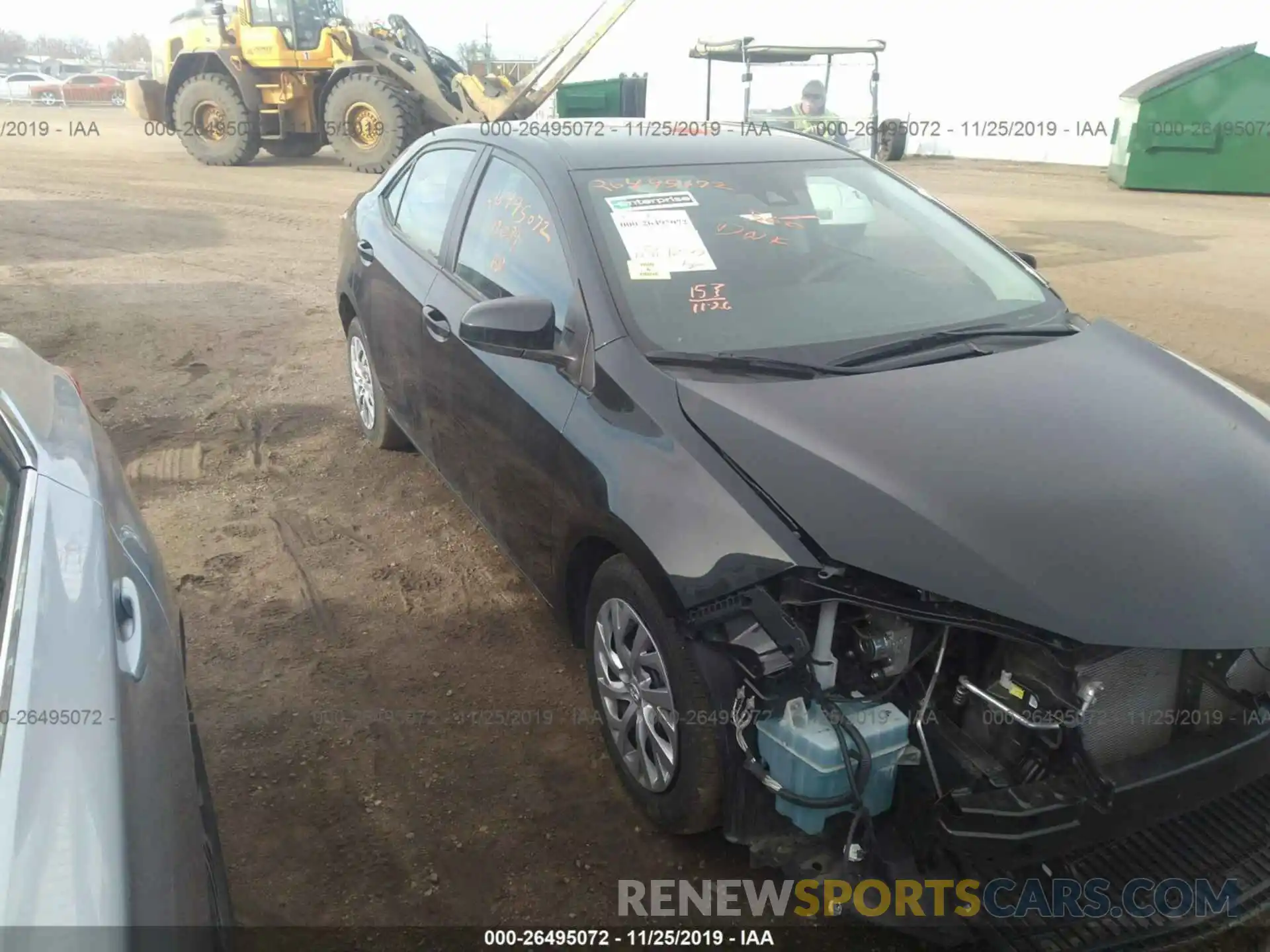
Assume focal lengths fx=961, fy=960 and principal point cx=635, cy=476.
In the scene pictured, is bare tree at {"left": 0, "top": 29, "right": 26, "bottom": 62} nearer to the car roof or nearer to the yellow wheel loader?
the yellow wheel loader

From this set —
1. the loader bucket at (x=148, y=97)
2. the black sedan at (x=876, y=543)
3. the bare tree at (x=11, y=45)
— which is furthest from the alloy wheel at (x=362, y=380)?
the bare tree at (x=11, y=45)

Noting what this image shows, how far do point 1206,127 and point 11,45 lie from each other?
3191 inches

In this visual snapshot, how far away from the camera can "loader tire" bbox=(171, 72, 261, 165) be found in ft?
52.0

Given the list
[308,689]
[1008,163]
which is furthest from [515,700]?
[1008,163]

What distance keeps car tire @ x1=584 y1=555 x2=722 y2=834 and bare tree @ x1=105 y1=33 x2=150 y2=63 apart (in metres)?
85.5

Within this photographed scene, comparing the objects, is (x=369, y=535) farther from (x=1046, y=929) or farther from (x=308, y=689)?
(x=1046, y=929)

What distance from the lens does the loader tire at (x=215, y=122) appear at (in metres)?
15.9

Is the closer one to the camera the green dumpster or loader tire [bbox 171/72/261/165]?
loader tire [bbox 171/72/261/165]

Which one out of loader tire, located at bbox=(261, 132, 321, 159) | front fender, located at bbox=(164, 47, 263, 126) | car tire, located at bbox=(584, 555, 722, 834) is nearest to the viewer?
car tire, located at bbox=(584, 555, 722, 834)

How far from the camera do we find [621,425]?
2486 millimetres

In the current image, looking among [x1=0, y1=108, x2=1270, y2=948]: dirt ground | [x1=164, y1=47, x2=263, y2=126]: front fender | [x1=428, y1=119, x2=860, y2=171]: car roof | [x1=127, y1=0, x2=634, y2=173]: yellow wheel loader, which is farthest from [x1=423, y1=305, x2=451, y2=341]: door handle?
[x1=164, y1=47, x2=263, y2=126]: front fender

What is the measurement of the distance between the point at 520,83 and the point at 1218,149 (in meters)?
10.4

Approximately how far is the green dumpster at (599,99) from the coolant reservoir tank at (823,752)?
60.2 ft

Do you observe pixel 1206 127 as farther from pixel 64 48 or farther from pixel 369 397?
pixel 64 48
